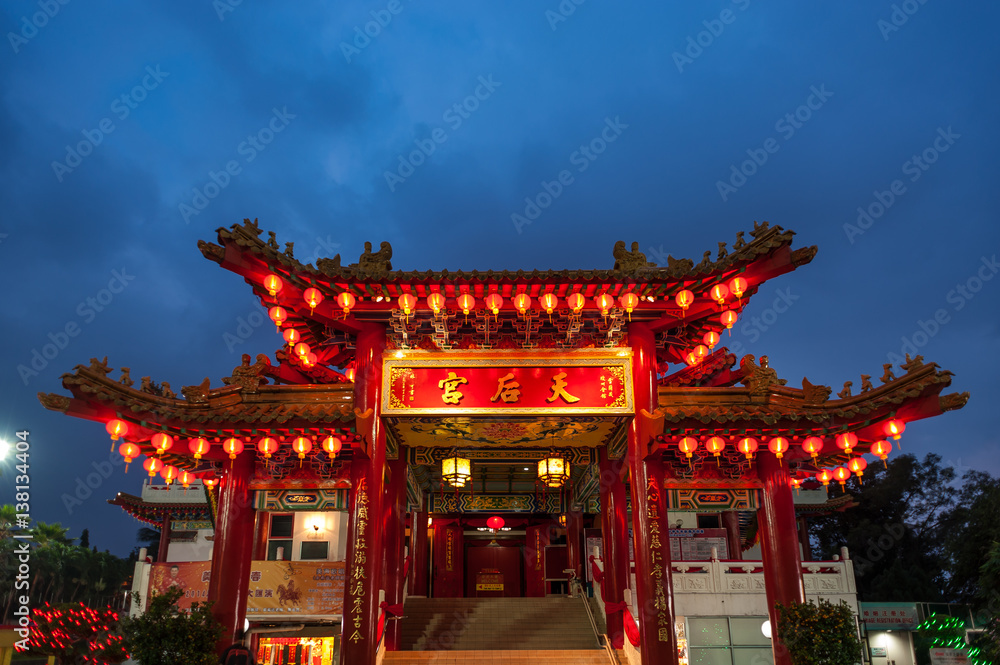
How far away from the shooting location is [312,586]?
14.3m

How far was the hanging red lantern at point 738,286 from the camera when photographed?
414 inches

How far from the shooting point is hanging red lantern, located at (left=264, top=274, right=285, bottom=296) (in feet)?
33.3

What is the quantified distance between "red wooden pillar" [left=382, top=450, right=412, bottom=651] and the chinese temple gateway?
69 millimetres

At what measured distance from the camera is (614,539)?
43.4ft

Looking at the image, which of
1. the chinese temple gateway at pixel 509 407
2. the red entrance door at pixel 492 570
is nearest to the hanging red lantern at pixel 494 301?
the chinese temple gateway at pixel 509 407

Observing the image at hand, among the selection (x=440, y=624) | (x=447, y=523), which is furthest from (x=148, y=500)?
(x=440, y=624)

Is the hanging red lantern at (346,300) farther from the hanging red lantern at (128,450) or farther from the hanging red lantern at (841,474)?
the hanging red lantern at (841,474)

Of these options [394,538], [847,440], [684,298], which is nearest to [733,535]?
[394,538]

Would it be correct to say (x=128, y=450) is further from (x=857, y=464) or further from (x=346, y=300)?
(x=857, y=464)

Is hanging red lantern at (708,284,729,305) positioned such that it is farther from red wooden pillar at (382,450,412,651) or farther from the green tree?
the green tree

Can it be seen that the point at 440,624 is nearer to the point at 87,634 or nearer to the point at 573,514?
the point at 573,514

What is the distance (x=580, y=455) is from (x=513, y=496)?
20.6ft

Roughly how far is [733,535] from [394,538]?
14.5 m

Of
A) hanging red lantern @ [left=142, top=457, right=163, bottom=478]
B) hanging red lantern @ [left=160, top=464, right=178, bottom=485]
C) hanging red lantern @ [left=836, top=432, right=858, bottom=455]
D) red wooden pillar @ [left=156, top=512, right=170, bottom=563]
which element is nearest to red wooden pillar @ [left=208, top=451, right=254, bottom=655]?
hanging red lantern @ [left=160, top=464, right=178, bottom=485]
